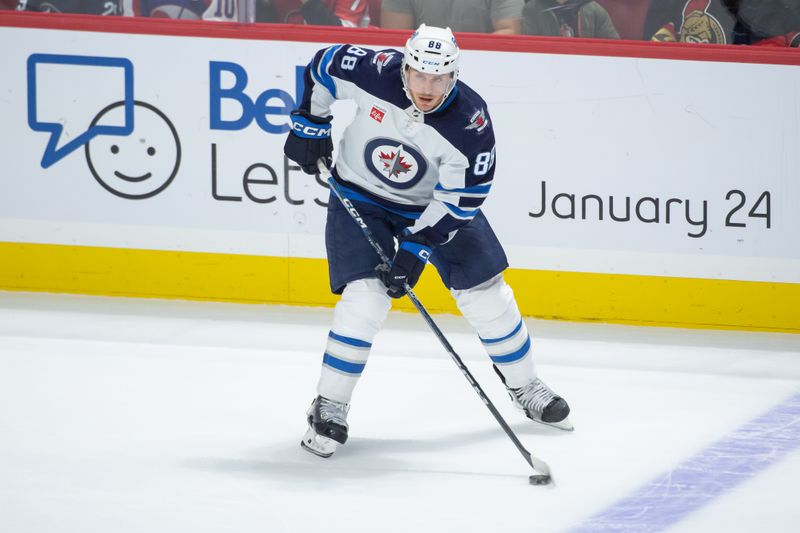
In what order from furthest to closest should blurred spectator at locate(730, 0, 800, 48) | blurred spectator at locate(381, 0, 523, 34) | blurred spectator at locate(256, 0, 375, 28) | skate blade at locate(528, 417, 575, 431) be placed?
blurred spectator at locate(256, 0, 375, 28), blurred spectator at locate(381, 0, 523, 34), blurred spectator at locate(730, 0, 800, 48), skate blade at locate(528, 417, 575, 431)

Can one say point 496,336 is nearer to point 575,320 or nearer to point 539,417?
point 539,417

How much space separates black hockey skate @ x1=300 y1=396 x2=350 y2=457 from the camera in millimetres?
3270

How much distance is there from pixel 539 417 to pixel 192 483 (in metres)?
1.08

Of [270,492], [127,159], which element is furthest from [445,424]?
[127,159]

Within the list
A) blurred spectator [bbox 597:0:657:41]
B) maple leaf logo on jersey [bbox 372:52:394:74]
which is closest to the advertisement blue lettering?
blurred spectator [bbox 597:0:657:41]

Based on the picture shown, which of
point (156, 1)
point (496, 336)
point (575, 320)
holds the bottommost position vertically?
point (575, 320)

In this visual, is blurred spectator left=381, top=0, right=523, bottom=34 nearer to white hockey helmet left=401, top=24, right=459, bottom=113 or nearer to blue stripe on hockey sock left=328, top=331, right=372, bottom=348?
white hockey helmet left=401, top=24, right=459, bottom=113

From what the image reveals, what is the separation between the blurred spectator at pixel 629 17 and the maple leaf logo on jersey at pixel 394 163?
154cm

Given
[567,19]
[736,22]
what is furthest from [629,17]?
[736,22]

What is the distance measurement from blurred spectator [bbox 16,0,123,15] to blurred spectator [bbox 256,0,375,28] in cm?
58

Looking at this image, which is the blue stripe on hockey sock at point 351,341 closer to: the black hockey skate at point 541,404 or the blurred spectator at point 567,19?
the black hockey skate at point 541,404

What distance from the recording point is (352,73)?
336cm

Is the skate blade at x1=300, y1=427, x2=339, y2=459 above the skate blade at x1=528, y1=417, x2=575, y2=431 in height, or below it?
above

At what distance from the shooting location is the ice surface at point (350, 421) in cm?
292
